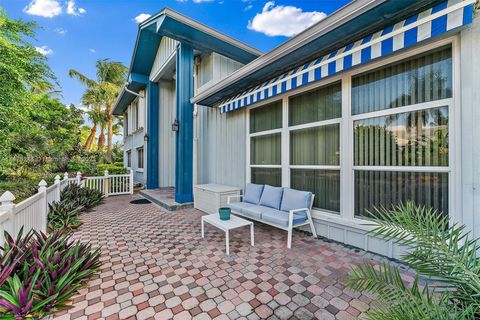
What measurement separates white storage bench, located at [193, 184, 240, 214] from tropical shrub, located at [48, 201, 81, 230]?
2975 mm

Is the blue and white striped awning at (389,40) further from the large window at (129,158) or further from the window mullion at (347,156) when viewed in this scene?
the large window at (129,158)

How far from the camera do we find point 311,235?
168 inches

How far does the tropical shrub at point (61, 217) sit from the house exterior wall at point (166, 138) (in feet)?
17.0

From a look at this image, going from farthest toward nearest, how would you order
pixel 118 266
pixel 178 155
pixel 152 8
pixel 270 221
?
pixel 152 8 < pixel 178 155 < pixel 270 221 < pixel 118 266

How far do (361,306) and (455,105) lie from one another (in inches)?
109

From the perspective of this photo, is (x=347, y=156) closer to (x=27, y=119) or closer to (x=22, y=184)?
(x=22, y=184)

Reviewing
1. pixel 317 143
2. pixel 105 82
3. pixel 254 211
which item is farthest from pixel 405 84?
pixel 105 82

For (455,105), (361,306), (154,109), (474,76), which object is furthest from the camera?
(154,109)

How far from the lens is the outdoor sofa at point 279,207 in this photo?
385cm

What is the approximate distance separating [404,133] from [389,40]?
1.38m

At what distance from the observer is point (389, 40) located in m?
2.84

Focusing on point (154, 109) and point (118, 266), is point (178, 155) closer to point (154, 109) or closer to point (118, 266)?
point (118, 266)

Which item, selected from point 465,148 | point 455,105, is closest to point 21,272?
point 465,148

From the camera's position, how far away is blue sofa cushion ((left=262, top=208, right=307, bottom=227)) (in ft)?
12.6
